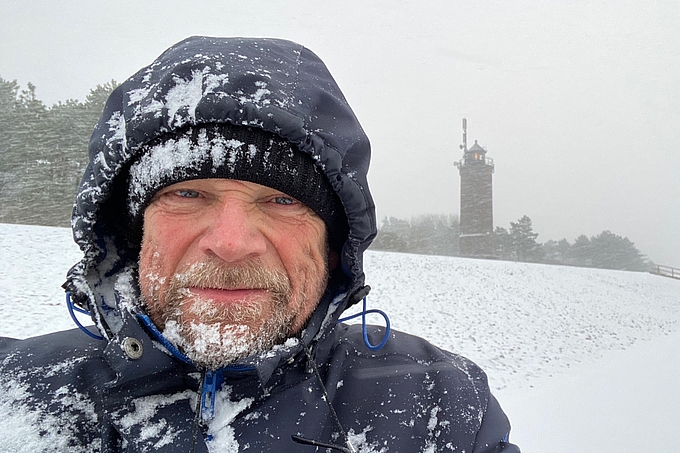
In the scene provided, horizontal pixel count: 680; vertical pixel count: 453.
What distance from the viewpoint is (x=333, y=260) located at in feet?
6.09

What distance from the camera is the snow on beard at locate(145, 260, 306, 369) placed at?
1.40m

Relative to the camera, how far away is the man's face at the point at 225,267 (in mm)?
1417

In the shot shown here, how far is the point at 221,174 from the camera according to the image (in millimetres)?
1430

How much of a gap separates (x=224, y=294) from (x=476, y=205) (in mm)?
49457

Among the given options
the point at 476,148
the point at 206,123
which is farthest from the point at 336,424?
the point at 476,148

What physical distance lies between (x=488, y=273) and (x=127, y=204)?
68.2 ft

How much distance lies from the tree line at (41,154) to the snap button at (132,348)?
25871mm

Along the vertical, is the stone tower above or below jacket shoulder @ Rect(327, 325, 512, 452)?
above

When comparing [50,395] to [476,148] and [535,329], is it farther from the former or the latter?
[476,148]

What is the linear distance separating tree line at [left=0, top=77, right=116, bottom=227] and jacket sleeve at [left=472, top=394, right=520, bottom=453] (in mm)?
26338

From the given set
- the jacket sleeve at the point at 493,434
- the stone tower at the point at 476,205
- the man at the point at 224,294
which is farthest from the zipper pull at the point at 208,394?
the stone tower at the point at 476,205

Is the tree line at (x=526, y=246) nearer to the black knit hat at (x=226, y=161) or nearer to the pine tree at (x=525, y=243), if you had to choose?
the pine tree at (x=525, y=243)

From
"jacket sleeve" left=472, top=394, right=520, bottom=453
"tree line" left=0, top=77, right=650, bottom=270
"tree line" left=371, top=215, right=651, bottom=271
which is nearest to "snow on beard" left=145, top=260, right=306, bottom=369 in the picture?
"jacket sleeve" left=472, top=394, right=520, bottom=453

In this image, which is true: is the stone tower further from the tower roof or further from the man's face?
the man's face
